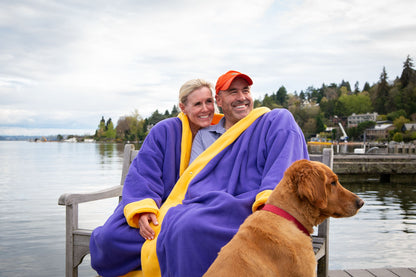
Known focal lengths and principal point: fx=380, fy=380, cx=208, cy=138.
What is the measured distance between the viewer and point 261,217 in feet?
7.30

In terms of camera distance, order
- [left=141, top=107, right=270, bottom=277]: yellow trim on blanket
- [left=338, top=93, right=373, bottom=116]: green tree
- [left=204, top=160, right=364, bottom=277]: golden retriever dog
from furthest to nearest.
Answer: [left=338, top=93, right=373, bottom=116]: green tree < [left=141, top=107, right=270, bottom=277]: yellow trim on blanket < [left=204, top=160, right=364, bottom=277]: golden retriever dog

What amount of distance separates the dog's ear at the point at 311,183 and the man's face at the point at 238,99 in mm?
1314

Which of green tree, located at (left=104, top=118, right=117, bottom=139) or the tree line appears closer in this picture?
the tree line

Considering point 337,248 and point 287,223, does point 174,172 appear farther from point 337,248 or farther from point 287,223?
point 337,248

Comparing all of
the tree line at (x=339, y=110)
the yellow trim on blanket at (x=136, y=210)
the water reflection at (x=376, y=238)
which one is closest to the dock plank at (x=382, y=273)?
the water reflection at (x=376, y=238)

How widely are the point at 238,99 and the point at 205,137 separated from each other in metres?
0.50

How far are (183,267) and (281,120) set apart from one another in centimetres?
142

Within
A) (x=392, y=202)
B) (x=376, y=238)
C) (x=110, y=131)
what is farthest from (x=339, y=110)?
(x=376, y=238)

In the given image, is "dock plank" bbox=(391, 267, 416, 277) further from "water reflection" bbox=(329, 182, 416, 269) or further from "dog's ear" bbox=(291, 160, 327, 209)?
"dog's ear" bbox=(291, 160, 327, 209)

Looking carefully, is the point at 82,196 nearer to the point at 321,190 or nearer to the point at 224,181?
the point at 224,181

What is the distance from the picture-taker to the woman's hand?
291 centimetres

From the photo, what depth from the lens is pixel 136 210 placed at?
300 centimetres

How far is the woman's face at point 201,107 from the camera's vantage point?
3748mm

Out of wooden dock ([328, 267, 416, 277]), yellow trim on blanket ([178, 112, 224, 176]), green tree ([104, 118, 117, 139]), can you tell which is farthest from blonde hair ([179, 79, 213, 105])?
green tree ([104, 118, 117, 139])
